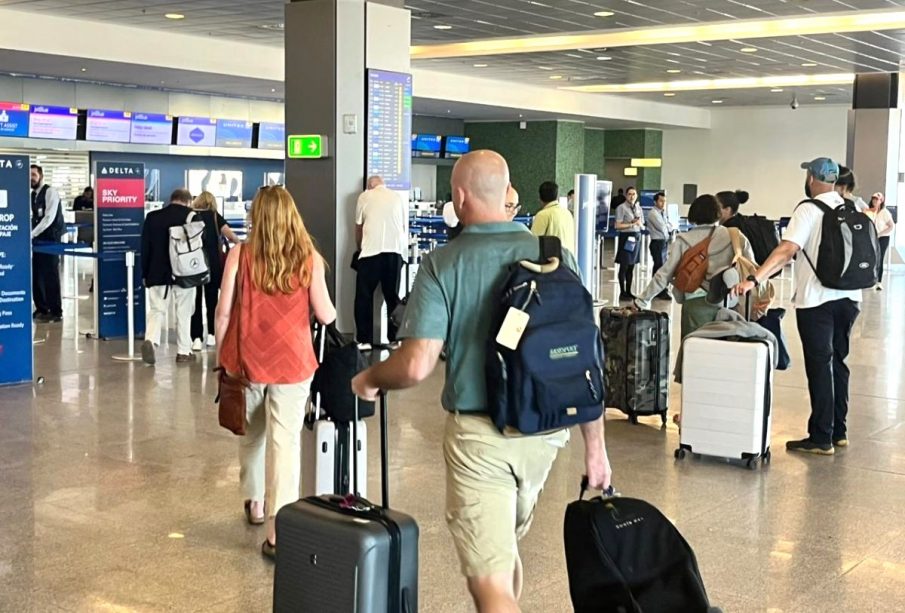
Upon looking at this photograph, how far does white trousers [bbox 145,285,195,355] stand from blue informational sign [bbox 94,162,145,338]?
1010mm

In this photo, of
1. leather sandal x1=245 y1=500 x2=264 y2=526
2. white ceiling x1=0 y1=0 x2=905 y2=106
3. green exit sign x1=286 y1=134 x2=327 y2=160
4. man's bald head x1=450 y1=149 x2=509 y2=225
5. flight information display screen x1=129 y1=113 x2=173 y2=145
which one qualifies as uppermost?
white ceiling x1=0 y1=0 x2=905 y2=106

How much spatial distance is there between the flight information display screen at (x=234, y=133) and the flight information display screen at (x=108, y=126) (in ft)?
6.81

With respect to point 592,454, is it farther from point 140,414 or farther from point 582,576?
point 140,414

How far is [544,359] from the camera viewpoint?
313 cm

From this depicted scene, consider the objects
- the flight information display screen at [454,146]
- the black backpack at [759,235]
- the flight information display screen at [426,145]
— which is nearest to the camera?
the black backpack at [759,235]

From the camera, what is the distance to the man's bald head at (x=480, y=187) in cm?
330

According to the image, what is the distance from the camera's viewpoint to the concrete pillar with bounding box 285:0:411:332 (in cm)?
845

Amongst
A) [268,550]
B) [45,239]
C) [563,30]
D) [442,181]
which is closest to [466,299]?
[268,550]

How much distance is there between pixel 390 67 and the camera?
9.20 m

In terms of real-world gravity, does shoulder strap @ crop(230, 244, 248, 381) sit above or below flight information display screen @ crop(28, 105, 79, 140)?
below

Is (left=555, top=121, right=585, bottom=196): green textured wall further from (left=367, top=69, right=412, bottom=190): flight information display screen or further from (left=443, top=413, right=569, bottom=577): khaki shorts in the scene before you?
(left=443, top=413, right=569, bottom=577): khaki shorts

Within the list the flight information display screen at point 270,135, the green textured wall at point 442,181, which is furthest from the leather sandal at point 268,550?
the green textured wall at point 442,181

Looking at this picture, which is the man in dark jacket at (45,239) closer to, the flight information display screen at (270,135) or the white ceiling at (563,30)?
the white ceiling at (563,30)

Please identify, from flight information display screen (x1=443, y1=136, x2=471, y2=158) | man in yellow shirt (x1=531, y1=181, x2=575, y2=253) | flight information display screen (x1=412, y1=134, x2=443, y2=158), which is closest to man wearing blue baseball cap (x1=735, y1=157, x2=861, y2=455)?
man in yellow shirt (x1=531, y1=181, x2=575, y2=253)
